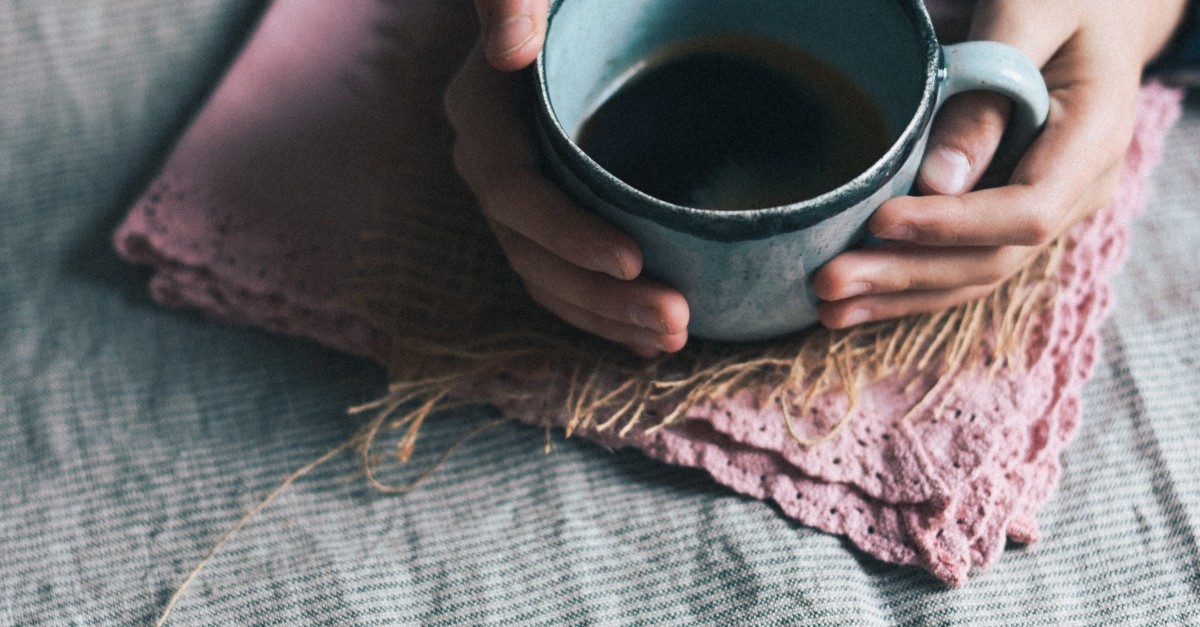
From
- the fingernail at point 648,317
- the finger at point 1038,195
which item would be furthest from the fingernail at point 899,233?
the fingernail at point 648,317

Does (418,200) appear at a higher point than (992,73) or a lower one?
lower

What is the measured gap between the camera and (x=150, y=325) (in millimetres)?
594

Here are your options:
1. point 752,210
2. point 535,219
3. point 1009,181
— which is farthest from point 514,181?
point 1009,181

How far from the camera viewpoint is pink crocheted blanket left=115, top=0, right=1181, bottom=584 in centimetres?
50

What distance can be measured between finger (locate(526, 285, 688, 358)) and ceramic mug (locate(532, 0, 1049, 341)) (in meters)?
0.02

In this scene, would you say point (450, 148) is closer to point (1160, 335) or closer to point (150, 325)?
point (150, 325)

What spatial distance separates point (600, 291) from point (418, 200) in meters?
0.17

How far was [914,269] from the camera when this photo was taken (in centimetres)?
46

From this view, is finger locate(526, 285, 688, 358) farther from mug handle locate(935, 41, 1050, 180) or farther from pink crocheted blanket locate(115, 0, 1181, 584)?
mug handle locate(935, 41, 1050, 180)

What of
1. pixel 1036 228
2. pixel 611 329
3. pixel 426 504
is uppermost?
pixel 1036 228

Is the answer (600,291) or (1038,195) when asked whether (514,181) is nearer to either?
(600,291)

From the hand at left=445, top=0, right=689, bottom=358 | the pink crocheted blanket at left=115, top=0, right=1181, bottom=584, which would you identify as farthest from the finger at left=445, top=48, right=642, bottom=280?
the pink crocheted blanket at left=115, top=0, right=1181, bottom=584

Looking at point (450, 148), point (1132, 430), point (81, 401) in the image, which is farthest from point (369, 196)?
point (1132, 430)

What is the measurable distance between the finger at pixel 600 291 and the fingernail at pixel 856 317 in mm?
83
